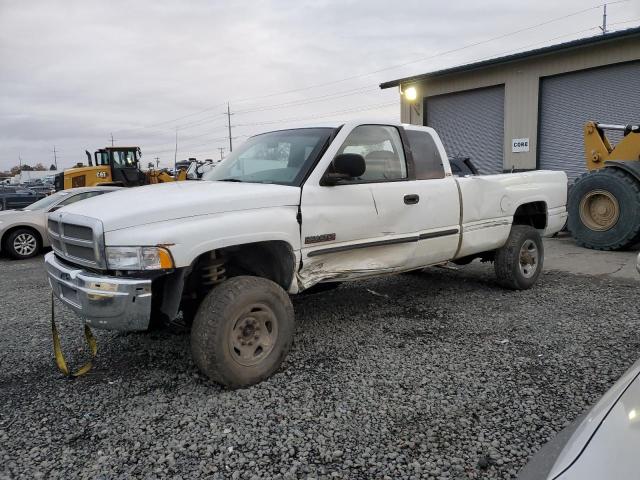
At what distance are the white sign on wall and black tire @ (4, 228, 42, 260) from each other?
12.7 metres

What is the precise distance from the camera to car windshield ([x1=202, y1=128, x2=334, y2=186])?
423cm

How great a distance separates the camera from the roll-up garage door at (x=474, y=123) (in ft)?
50.6

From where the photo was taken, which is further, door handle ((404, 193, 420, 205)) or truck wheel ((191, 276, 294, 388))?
door handle ((404, 193, 420, 205))

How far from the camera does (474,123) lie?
16.0 m

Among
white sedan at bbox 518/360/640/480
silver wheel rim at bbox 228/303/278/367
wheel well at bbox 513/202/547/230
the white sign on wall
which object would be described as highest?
the white sign on wall

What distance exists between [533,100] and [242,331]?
13269 millimetres

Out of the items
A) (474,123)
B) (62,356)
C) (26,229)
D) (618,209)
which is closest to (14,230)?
(26,229)

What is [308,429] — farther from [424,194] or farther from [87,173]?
[87,173]

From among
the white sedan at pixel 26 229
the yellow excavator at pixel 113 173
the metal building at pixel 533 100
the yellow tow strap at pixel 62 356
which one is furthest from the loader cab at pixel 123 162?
the yellow tow strap at pixel 62 356

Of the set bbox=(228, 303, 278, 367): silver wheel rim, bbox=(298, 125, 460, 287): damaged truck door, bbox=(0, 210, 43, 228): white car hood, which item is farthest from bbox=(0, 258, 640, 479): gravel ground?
bbox=(0, 210, 43, 228): white car hood

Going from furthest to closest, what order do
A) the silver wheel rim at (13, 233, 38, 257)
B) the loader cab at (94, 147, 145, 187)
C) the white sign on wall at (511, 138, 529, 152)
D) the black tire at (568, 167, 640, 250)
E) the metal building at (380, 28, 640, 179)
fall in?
the loader cab at (94, 147, 145, 187), the white sign on wall at (511, 138, 529, 152), the metal building at (380, 28, 640, 179), the silver wheel rim at (13, 233, 38, 257), the black tire at (568, 167, 640, 250)

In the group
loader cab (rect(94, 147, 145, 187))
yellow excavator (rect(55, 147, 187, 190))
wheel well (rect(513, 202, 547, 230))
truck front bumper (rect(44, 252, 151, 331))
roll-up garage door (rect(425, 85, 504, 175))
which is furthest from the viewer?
loader cab (rect(94, 147, 145, 187))

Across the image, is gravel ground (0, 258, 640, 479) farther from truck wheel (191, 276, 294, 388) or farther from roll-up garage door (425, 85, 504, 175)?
roll-up garage door (425, 85, 504, 175)

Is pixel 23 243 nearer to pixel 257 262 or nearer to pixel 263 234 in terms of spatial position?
pixel 257 262
